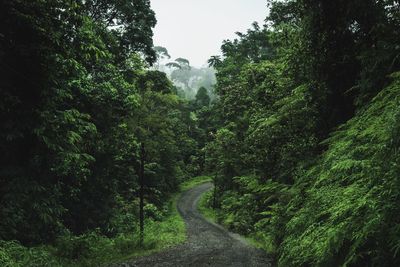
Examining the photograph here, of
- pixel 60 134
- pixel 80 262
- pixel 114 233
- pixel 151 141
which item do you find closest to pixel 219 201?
pixel 151 141

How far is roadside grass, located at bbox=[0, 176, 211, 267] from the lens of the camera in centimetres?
1084

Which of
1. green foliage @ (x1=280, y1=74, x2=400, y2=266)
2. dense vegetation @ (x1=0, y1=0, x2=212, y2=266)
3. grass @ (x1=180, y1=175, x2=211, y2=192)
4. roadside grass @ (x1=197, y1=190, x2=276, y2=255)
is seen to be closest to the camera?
green foliage @ (x1=280, y1=74, x2=400, y2=266)

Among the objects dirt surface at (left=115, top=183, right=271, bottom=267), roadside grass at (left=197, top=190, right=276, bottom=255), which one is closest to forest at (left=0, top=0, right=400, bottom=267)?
roadside grass at (left=197, top=190, right=276, bottom=255)

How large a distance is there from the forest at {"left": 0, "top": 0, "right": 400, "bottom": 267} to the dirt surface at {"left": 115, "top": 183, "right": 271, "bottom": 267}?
43.0 inches

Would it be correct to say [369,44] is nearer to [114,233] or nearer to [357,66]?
[357,66]

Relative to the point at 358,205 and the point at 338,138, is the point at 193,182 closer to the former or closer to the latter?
the point at 338,138

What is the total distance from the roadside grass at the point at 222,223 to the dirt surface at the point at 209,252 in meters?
0.58

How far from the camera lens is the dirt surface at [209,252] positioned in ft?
50.1

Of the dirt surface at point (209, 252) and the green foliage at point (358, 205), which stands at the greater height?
the green foliage at point (358, 205)

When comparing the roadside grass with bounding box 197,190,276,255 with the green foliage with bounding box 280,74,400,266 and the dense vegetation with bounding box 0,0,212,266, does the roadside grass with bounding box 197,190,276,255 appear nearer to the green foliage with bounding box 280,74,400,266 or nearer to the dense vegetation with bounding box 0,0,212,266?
the dense vegetation with bounding box 0,0,212,266

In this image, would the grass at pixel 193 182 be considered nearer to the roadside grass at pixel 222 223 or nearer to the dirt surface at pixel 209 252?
the roadside grass at pixel 222 223

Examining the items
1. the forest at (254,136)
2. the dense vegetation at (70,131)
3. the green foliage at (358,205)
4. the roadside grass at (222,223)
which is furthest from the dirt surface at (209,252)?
the green foliage at (358,205)

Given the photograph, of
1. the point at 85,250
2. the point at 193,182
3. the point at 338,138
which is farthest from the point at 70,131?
the point at 193,182

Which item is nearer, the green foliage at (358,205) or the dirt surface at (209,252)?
the green foliage at (358,205)
